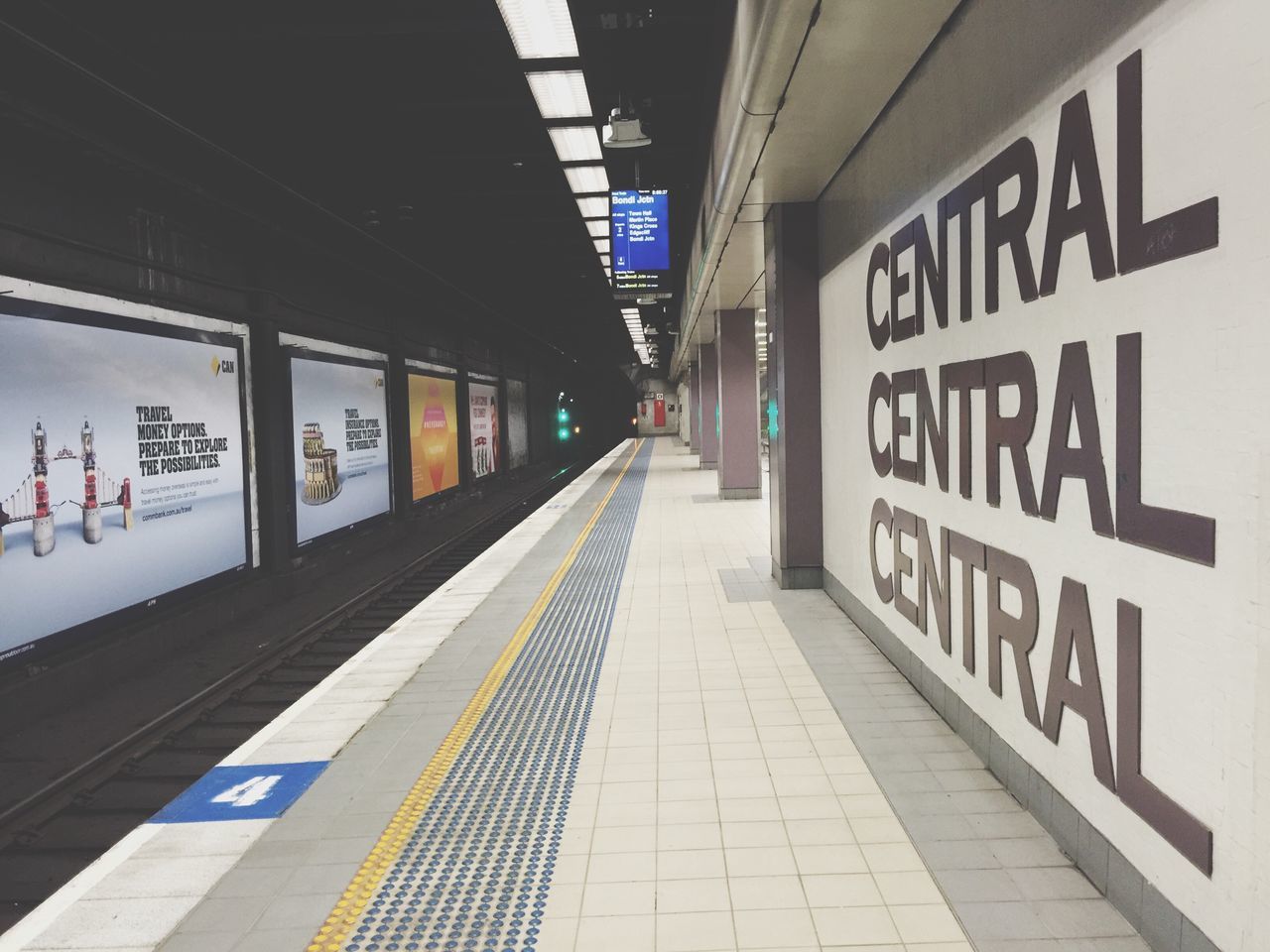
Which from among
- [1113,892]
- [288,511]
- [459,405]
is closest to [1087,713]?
[1113,892]

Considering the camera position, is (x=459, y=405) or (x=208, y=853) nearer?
(x=208, y=853)

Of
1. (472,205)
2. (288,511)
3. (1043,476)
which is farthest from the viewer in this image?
(472,205)

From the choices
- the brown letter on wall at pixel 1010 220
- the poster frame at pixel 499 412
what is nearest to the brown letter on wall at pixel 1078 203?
the brown letter on wall at pixel 1010 220

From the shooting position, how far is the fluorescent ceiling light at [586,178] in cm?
883

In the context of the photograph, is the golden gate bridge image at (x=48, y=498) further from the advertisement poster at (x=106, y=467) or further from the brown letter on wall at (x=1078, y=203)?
the brown letter on wall at (x=1078, y=203)

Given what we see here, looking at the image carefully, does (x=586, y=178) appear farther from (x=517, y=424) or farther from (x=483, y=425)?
(x=517, y=424)

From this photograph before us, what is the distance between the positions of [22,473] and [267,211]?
384cm

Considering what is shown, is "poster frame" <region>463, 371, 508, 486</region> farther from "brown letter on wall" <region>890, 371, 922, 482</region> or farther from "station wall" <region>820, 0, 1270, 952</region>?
"station wall" <region>820, 0, 1270, 952</region>

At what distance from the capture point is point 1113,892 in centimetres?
253

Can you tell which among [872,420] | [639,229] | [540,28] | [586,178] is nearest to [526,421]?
[586,178]

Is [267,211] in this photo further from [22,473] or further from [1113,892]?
[1113,892]

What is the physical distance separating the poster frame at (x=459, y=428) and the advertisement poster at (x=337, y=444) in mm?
959

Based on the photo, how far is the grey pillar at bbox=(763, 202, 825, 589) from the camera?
694cm

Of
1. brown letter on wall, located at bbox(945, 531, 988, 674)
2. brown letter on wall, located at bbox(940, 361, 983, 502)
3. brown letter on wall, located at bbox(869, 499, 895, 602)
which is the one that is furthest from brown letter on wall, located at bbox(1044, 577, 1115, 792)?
brown letter on wall, located at bbox(869, 499, 895, 602)
